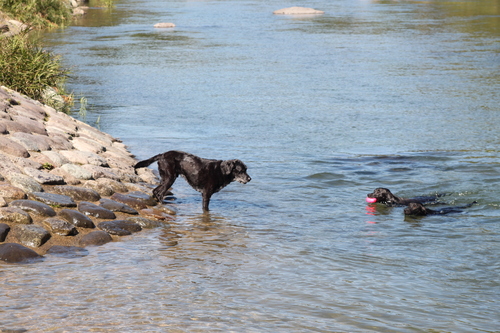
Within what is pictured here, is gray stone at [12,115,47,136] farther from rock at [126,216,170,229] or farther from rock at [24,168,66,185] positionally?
rock at [126,216,170,229]

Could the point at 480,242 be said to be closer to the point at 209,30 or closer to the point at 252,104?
the point at 252,104

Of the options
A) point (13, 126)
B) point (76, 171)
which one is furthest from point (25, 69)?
point (76, 171)

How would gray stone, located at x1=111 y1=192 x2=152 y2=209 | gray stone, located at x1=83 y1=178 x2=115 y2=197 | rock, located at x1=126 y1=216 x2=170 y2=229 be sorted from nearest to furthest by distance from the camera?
1. rock, located at x1=126 y1=216 x2=170 y2=229
2. gray stone, located at x1=111 y1=192 x2=152 y2=209
3. gray stone, located at x1=83 y1=178 x2=115 y2=197

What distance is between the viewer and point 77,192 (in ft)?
30.8

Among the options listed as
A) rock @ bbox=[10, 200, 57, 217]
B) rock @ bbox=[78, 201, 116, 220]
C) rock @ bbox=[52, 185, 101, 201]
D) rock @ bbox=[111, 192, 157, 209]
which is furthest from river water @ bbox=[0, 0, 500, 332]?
rock @ bbox=[52, 185, 101, 201]

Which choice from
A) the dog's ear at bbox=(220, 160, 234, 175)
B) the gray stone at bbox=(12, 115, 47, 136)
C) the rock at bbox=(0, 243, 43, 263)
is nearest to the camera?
the rock at bbox=(0, 243, 43, 263)

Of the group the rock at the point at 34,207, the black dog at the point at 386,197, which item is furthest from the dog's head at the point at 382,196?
the rock at the point at 34,207

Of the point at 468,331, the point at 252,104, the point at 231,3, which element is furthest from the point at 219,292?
the point at 231,3

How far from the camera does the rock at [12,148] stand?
32.7ft

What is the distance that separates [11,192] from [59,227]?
39.4 inches

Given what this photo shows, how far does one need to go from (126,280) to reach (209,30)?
31.3 m

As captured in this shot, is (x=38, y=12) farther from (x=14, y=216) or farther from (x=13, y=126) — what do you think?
(x=14, y=216)

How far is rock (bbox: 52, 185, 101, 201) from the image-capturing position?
30.6 feet

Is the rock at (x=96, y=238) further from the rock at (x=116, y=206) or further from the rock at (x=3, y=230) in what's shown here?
the rock at (x=116, y=206)
